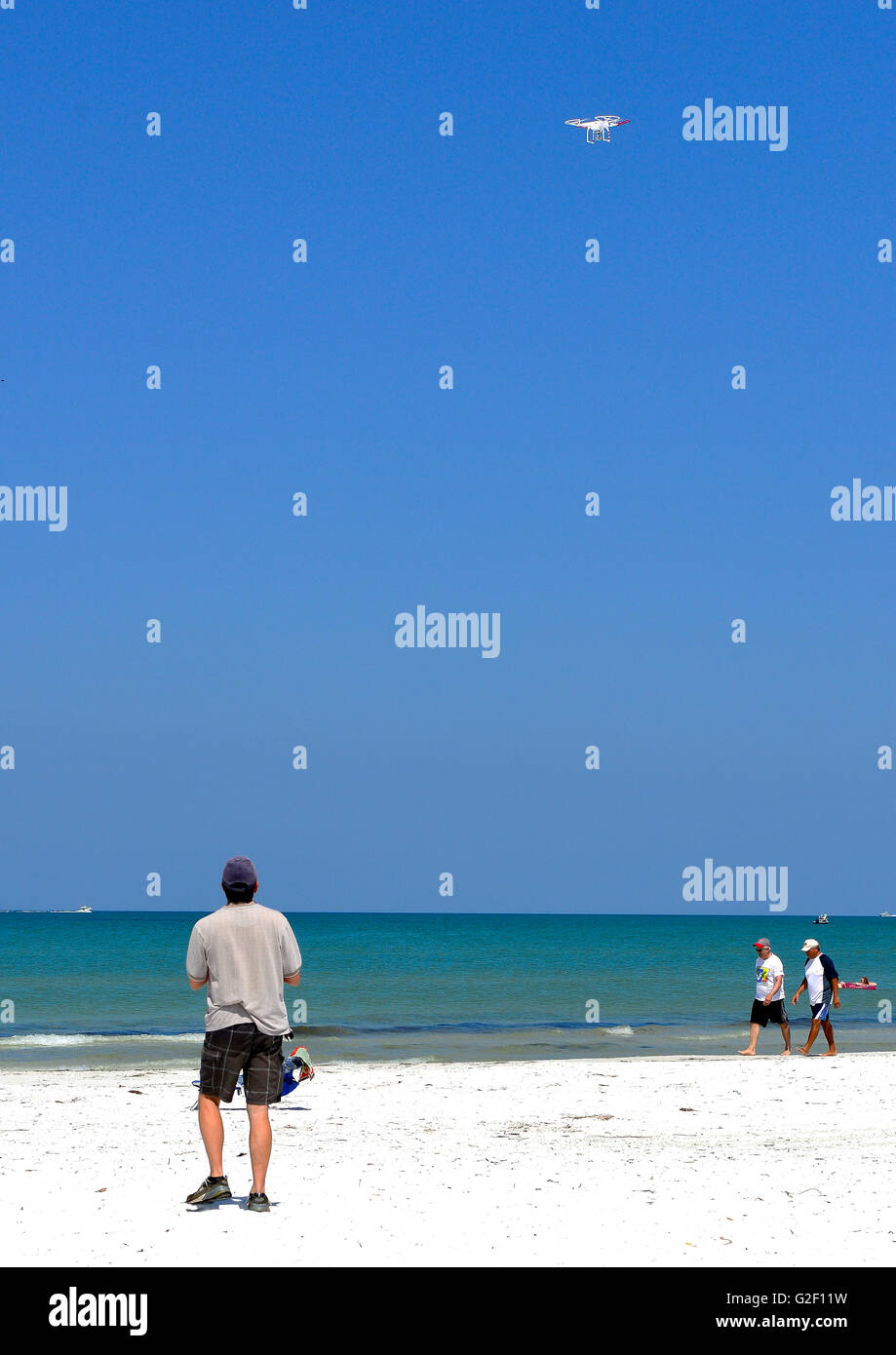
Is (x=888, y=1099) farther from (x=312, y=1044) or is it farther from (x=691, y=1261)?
(x=312, y=1044)

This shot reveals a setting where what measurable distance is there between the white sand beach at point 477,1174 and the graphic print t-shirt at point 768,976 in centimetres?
164

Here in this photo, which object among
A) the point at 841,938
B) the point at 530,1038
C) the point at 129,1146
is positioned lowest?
the point at 841,938

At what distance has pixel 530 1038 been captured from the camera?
26766mm

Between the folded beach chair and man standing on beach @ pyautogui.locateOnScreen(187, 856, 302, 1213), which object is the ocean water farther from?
man standing on beach @ pyautogui.locateOnScreen(187, 856, 302, 1213)

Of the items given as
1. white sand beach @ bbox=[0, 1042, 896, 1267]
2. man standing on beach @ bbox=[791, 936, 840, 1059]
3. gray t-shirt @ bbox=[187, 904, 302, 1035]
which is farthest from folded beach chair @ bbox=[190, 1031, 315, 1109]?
man standing on beach @ bbox=[791, 936, 840, 1059]

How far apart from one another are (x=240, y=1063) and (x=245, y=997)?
0.38m

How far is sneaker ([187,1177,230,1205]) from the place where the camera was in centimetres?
793

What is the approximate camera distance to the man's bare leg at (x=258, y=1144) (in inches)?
304

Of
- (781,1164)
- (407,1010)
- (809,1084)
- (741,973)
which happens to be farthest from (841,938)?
(781,1164)

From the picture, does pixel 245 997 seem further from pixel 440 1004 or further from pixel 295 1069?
pixel 440 1004

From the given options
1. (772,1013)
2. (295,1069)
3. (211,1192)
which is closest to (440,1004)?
(772,1013)

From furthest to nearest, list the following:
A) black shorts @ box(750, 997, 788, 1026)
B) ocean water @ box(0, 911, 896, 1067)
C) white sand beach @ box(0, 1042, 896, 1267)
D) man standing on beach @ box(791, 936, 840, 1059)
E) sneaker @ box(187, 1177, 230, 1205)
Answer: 1. ocean water @ box(0, 911, 896, 1067)
2. black shorts @ box(750, 997, 788, 1026)
3. man standing on beach @ box(791, 936, 840, 1059)
4. sneaker @ box(187, 1177, 230, 1205)
5. white sand beach @ box(0, 1042, 896, 1267)

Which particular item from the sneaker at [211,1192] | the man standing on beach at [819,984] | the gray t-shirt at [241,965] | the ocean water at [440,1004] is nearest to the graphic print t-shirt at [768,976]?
the man standing on beach at [819,984]
